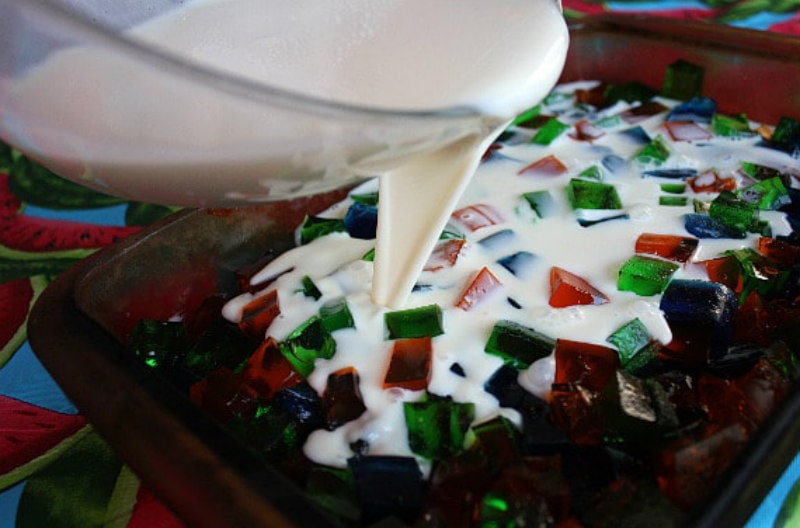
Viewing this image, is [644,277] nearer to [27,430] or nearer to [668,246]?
[668,246]

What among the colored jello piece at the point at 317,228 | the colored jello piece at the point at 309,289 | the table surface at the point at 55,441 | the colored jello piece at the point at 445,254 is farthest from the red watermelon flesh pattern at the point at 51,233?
the colored jello piece at the point at 445,254

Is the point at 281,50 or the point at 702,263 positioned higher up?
the point at 281,50

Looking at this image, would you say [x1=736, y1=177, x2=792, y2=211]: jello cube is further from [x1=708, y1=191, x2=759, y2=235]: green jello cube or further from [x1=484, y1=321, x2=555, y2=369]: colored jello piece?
[x1=484, y1=321, x2=555, y2=369]: colored jello piece

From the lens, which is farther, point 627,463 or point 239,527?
point 627,463

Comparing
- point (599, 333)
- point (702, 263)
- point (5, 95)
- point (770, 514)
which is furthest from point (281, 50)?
point (770, 514)

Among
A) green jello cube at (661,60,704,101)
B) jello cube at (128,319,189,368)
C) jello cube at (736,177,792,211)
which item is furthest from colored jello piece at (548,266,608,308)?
green jello cube at (661,60,704,101)

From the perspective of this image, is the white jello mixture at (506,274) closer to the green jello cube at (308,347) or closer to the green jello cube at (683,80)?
the green jello cube at (308,347)

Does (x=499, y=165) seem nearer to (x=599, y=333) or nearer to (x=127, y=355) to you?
(x=599, y=333)
